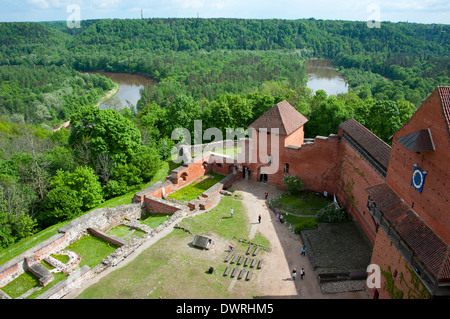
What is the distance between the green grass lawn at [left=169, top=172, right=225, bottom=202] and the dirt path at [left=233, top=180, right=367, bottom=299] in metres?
5.00

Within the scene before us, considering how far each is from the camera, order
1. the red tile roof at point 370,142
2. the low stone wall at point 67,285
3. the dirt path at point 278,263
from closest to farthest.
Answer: the low stone wall at point 67,285 < the dirt path at point 278,263 < the red tile roof at point 370,142

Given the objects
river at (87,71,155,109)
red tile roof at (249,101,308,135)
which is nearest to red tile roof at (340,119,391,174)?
red tile roof at (249,101,308,135)

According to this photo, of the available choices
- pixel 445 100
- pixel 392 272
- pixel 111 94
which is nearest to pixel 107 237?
pixel 392 272

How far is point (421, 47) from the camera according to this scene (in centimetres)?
12769

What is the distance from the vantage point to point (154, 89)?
3526 inches

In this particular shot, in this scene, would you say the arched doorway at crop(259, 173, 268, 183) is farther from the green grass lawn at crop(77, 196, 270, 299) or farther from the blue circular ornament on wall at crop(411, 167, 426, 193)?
the blue circular ornament on wall at crop(411, 167, 426, 193)

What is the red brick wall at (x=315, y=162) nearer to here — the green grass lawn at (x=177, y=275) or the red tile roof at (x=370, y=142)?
the red tile roof at (x=370, y=142)

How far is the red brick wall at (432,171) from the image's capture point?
1317 cm

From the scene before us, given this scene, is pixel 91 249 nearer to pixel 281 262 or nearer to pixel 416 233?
pixel 281 262

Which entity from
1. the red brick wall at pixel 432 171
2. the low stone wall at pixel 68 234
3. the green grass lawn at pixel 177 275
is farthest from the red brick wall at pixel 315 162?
the low stone wall at pixel 68 234

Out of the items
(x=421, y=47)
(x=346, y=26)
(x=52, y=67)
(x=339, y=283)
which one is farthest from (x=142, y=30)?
(x=339, y=283)

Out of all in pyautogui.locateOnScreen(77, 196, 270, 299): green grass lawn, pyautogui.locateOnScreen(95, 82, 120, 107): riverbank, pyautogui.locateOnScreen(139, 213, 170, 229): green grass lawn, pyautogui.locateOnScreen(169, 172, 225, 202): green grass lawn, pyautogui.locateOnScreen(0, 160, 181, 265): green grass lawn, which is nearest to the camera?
pyautogui.locateOnScreen(77, 196, 270, 299): green grass lawn

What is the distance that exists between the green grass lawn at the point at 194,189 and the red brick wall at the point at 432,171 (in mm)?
20075

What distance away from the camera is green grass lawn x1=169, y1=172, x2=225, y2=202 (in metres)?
32.0
